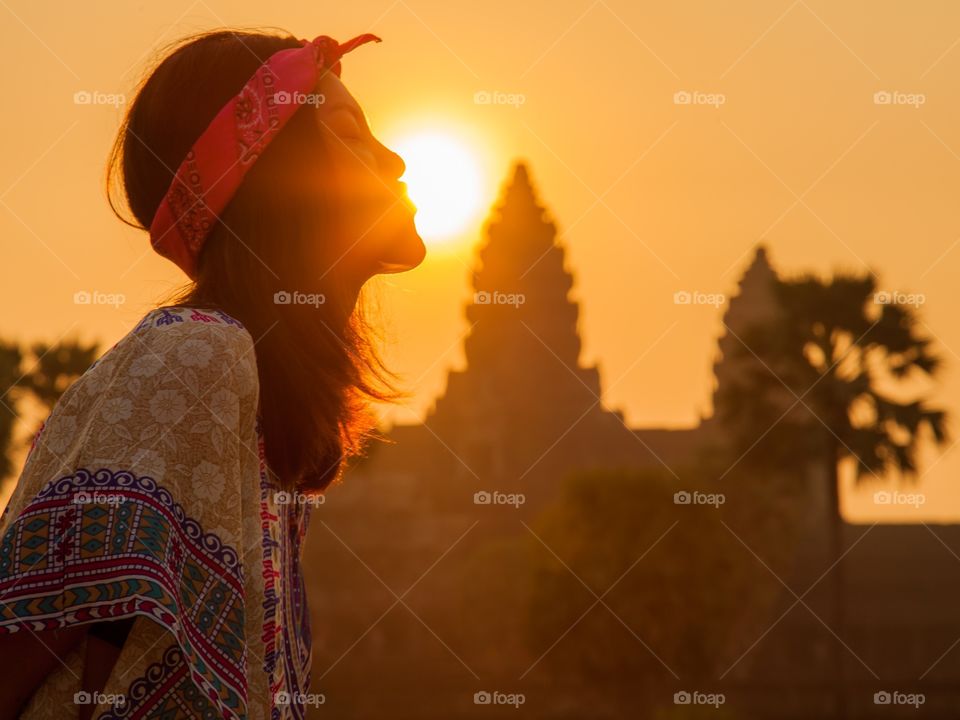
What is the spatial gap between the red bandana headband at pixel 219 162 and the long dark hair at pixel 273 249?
29 millimetres

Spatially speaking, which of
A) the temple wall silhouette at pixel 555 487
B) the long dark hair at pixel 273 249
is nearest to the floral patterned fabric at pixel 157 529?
the long dark hair at pixel 273 249

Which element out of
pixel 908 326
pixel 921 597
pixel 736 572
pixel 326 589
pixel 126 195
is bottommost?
pixel 326 589

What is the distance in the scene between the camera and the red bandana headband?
2113 mm

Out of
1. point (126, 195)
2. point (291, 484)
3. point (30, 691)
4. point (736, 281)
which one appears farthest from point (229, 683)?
A: point (736, 281)

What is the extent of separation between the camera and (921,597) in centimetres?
5091

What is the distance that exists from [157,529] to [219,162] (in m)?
0.60

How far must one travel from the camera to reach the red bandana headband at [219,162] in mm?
2113

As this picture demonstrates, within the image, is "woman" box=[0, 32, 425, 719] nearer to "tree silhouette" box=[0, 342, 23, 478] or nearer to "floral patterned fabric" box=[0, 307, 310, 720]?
"floral patterned fabric" box=[0, 307, 310, 720]

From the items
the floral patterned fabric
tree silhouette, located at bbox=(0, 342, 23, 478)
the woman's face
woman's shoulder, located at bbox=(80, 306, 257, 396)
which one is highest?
the woman's face

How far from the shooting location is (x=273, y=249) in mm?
2154

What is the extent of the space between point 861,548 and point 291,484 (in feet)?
178

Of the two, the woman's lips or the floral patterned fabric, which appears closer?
the floral patterned fabric

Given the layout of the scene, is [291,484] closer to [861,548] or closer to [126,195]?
[126,195]

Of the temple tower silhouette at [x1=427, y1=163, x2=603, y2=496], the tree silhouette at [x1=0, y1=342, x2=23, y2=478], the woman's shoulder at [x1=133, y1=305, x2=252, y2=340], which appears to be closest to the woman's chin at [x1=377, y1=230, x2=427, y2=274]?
the woman's shoulder at [x1=133, y1=305, x2=252, y2=340]
